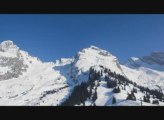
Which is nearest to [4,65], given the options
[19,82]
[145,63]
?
[19,82]

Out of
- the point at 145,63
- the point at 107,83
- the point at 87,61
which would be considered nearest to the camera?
the point at 107,83
